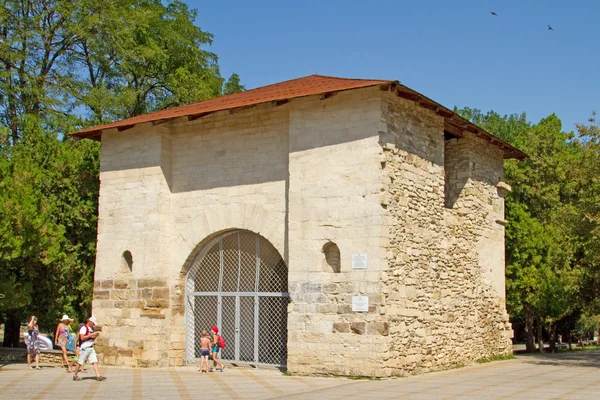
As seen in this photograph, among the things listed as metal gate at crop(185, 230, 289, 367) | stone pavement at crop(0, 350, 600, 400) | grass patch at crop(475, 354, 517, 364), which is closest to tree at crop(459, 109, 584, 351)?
grass patch at crop(475, 354, 517, 364)

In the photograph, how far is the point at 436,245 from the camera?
1372 cm

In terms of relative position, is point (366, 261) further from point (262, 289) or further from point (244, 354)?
point (244, 354)

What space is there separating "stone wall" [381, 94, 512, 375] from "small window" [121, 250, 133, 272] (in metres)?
6.28

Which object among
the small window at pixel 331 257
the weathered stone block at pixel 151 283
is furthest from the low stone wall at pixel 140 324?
the small window at pixel 331 257

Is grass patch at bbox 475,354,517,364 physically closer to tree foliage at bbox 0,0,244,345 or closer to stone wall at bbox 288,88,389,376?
stone wall at bbox 288,88,389,376

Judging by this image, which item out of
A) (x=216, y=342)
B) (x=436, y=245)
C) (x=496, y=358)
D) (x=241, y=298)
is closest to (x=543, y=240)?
(x=496, y=358)

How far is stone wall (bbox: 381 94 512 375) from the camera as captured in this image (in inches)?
484

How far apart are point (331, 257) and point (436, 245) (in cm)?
244

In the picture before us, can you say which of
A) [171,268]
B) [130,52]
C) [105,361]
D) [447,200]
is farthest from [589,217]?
[130,52]

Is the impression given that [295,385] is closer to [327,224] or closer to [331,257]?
[331,257]

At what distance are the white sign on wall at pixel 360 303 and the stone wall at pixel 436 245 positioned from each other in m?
0.34

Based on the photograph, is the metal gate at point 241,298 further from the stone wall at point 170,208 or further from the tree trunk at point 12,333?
the tree trunk at point 12,333

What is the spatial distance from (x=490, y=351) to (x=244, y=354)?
5689 mm

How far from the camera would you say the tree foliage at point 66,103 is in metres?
15.5
